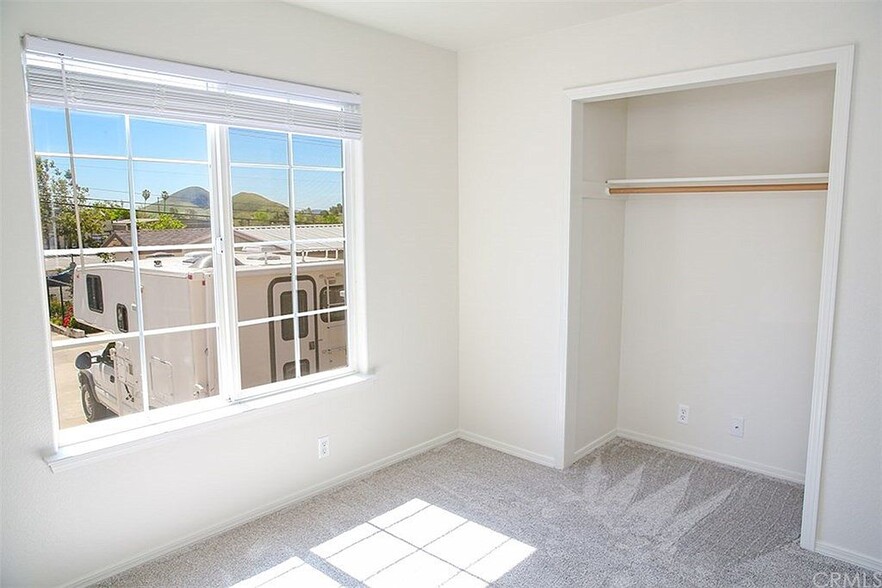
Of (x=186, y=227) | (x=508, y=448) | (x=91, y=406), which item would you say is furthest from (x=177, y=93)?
(x=508, y=448)

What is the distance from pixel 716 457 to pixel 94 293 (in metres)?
3.55

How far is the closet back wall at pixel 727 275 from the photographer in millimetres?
3287

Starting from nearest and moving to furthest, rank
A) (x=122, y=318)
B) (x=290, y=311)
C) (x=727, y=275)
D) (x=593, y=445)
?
(x=122, y=318), (x=290, y=311), (x=727, y=275), (x=593, y=445)

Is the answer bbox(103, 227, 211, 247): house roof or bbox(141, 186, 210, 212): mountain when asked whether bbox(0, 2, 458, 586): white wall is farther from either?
bbox(141, 186, 210, 212): mountain

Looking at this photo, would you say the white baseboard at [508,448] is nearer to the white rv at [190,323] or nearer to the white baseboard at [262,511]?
the white baseboard at [262,511]

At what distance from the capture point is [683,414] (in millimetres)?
3818

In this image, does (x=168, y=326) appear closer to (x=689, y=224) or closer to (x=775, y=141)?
(x=689, y=224)

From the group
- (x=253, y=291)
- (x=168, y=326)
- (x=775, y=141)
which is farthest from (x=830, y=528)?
(x=168, y=326)

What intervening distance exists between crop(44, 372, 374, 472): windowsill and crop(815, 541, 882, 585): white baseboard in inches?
98.7

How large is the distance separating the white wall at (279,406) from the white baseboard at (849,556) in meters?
2.22

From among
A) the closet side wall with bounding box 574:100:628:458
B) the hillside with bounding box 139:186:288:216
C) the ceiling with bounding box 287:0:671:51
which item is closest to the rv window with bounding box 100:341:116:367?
the hillside with bounding box 139:186:288:216

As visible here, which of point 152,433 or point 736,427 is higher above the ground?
point 152,433

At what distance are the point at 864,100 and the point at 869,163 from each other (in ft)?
0.85

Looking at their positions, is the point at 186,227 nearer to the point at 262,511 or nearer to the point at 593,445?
the point at 262,511
